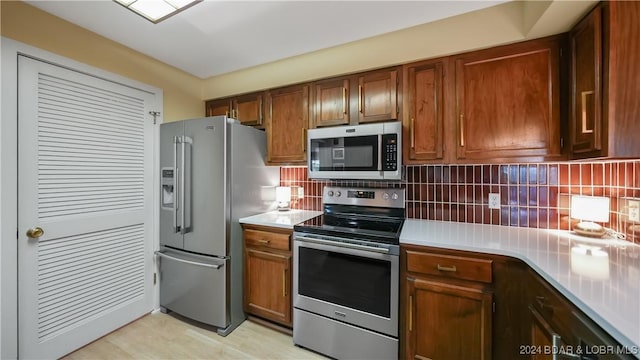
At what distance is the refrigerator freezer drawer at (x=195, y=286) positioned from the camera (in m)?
2.01

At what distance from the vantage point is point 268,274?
6.69 feet

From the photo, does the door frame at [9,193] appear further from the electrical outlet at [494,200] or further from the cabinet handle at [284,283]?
the electrical outlet at [494,200]

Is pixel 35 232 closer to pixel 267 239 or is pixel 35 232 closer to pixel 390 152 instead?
pixel 267 239

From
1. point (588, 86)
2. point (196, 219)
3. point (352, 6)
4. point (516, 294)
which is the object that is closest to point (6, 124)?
point (196, 219)

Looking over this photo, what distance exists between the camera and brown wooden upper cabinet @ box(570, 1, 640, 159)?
110 cm

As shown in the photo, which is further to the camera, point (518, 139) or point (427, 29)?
point (427, 29)

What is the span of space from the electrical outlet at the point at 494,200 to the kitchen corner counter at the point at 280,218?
4.72 feet

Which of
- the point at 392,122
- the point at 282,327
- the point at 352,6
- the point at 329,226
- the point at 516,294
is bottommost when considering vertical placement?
the point at 282,327

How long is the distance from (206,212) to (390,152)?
1569 mm

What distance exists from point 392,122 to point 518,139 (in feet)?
2.61

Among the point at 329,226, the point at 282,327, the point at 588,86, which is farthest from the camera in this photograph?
the point at 282,327

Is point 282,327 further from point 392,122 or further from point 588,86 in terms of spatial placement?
point 588,86

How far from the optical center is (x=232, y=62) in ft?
7.71

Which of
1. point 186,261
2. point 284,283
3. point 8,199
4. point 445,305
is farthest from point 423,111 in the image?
point 8,199
